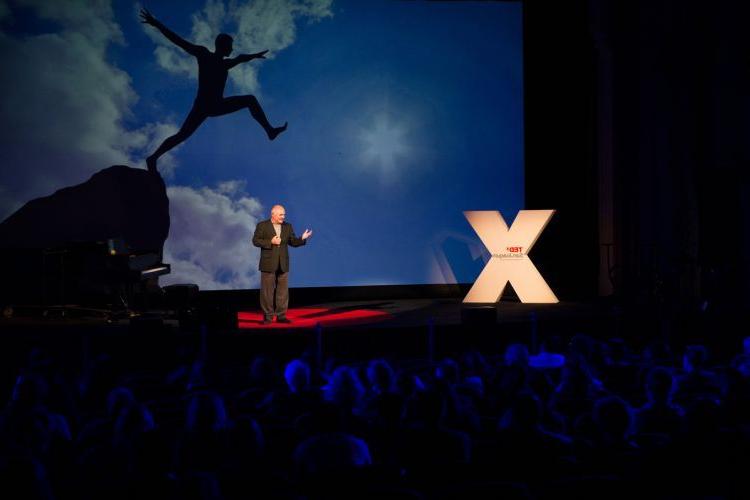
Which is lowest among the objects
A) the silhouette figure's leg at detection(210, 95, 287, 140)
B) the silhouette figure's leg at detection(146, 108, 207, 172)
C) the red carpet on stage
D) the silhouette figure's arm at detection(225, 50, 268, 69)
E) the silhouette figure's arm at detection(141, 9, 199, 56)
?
the red carpet on stage

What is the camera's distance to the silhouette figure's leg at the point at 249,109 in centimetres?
1127

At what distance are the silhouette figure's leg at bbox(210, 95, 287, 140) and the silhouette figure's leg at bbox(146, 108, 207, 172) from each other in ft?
0.69

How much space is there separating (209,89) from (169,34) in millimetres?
894

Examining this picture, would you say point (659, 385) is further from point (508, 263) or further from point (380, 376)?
point (508, 263)

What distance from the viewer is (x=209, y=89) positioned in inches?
440

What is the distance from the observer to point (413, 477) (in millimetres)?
2455

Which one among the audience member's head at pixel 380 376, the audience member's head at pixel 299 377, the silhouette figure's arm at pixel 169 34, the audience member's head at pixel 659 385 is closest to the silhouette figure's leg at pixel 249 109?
the silhouette figure's arm at pixel 169 34

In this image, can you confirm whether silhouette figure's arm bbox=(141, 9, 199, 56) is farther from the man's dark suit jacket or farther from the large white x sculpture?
the large white x sculpture

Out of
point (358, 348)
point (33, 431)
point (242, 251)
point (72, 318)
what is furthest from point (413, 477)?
point (242, 251)

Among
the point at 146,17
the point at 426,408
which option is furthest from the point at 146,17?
the point at 426,408

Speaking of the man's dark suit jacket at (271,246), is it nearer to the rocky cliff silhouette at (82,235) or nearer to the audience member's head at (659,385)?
the rocky cliff silhouette at (82,235)

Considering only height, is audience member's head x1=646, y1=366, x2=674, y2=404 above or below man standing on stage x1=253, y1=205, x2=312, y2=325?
below

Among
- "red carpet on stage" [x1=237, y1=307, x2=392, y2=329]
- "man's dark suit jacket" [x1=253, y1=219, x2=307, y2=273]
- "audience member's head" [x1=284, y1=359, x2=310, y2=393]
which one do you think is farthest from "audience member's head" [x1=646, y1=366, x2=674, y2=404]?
"man's dark suit jacket" [x1=253, y1=219, x2=307, y2=273]

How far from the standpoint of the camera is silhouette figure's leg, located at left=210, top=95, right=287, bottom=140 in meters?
11.3
